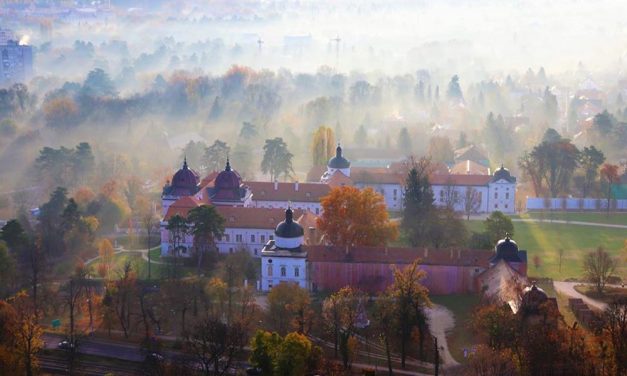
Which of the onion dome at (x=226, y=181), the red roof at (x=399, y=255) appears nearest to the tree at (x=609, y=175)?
the red roof at (x=399, y=255)

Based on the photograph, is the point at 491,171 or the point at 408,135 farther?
the point at 408,135

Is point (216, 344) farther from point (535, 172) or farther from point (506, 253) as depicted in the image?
point (535, 172)

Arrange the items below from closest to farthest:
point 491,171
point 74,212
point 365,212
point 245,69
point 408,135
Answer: point 365,212, point 74,212, point 491,171, point 408,135, point 245,69

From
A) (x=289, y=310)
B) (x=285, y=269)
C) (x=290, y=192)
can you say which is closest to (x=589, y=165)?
(x=290, y=192)

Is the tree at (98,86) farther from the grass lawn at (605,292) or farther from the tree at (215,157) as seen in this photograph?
the grass lawn at (605,292)

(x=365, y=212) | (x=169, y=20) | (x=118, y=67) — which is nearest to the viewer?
(x=365, y=212)

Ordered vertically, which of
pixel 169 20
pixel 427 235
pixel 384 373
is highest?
pixel 169 20

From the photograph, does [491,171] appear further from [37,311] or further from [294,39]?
[294,39]

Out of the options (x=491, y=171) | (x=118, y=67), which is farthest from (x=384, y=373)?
(x=118, y=67)
